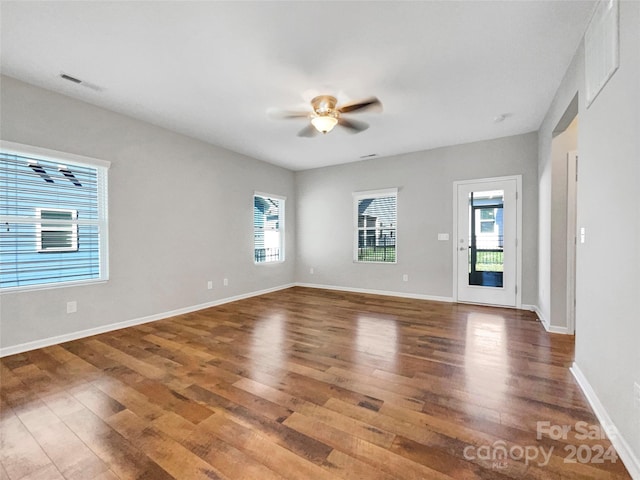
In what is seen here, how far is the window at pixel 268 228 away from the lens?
19.0 ft

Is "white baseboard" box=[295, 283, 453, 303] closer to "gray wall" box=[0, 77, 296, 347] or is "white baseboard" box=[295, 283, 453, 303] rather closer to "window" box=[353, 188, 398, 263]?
"window" box=[353, 188, 398, 263]

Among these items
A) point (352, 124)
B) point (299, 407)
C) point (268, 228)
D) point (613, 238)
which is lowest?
point (299, 407)

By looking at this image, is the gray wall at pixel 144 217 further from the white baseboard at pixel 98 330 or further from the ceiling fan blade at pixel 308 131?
the ceiling fan blade at pixel 308 131

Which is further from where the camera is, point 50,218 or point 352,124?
point 352,124

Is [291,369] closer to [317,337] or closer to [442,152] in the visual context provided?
[317,337]

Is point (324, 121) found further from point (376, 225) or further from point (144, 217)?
point (376, 225)

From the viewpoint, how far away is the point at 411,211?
5.31 meters

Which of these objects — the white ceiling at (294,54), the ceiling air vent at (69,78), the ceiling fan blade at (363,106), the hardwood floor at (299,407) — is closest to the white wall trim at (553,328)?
the hardwood floor at (299,407)

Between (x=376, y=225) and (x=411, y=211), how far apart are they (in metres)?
0.77

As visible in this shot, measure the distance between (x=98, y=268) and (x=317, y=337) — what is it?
2815 mm

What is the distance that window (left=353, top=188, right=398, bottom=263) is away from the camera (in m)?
5.57

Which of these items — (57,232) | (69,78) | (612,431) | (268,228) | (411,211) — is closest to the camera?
(612,431)

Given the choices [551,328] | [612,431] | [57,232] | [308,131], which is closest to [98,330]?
[57,232]

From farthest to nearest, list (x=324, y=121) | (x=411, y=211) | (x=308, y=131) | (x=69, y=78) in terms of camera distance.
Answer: (x=411, y=211), (x=308, y=131), (x=324, y=121), (x=69, y=78)
